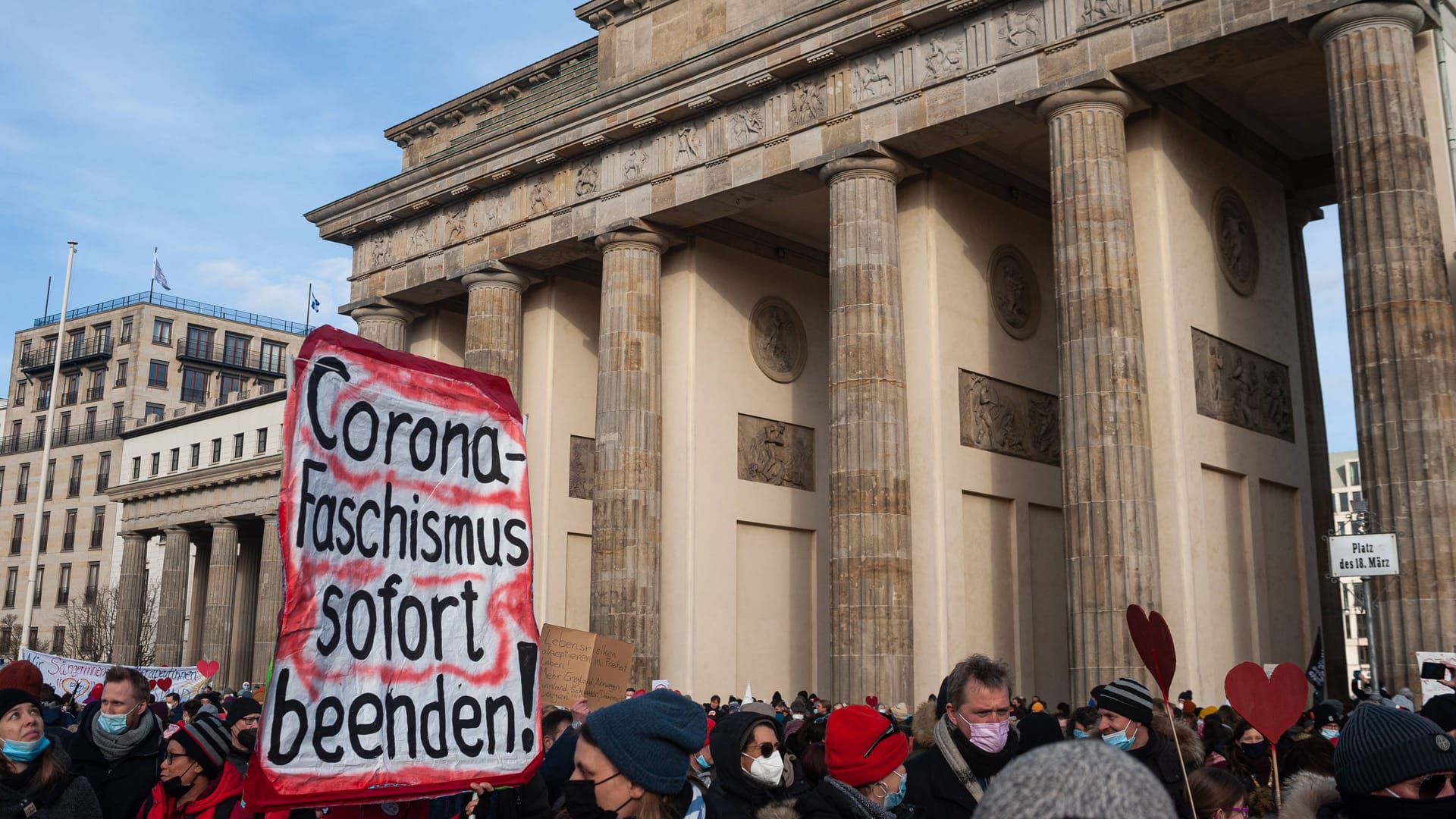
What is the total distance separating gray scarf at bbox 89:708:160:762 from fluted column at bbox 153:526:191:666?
150 ft

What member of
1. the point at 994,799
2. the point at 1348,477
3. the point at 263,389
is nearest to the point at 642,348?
the point at 994,799

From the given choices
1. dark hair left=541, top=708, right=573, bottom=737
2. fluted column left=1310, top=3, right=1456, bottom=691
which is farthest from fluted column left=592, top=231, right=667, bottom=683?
dark hair left=541, top=708, right=573, bottom=737

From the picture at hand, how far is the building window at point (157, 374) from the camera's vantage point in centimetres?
7038

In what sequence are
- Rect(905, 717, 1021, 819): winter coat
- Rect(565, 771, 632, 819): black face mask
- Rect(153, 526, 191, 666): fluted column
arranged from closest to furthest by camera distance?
Rect(565, 771, 632, 819): black face mask < Rect(905, 717, 1021, 819): winter coat < Rect(153, 526, 191, 666): fluted column

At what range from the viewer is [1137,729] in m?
6.41

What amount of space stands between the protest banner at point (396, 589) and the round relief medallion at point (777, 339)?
998 inches

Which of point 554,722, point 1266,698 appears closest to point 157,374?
point 554,722

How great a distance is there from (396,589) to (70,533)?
71.1 m

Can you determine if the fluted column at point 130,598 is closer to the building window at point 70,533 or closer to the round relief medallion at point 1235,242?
the building window at point 70,533

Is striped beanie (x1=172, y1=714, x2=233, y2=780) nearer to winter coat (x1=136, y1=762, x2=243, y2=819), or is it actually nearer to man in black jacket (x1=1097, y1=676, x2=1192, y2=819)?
winter coat (x1=136, y1=762, x2=243, y2=819)

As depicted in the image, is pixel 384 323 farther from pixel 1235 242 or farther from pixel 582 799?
pixel 582 799

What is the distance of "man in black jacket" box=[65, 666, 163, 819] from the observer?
261 inches

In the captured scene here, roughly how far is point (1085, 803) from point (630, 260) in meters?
26.6

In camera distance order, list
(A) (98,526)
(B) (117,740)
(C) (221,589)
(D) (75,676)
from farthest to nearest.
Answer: (A) (98,526)
(C) (221,589)
(D) (75,676)
(B) (117,740)
